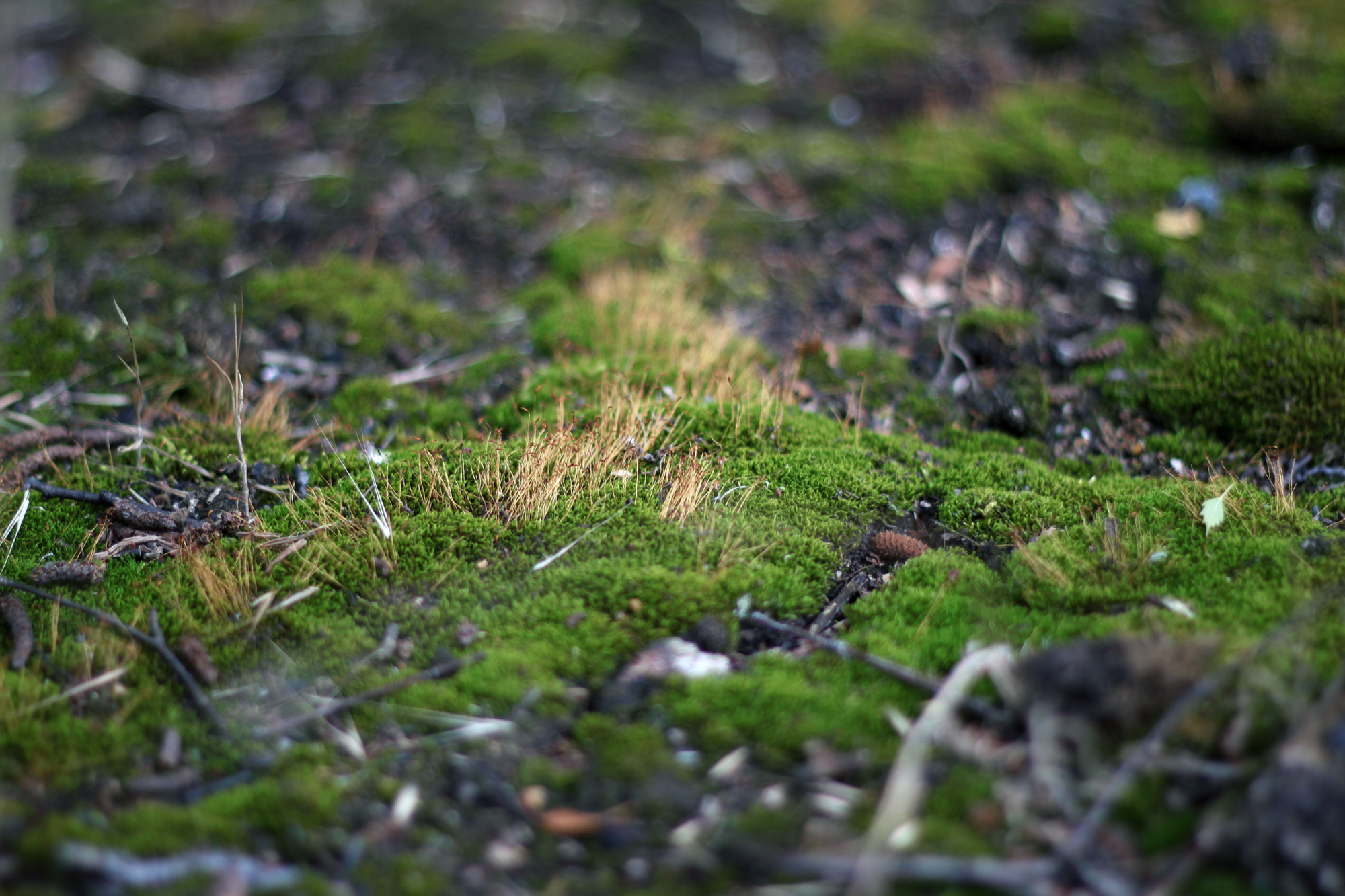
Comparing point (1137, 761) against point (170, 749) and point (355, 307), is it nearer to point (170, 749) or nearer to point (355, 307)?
point (170, 749)

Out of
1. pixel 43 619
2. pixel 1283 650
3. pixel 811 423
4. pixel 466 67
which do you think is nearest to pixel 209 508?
pixel 43 619

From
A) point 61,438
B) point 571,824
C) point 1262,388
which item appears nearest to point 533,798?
point 571,824

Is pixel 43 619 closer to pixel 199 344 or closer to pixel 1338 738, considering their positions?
pixel 199 344

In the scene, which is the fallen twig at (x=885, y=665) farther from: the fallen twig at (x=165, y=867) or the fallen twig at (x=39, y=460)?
the fallen twig at (x=39, y=460)

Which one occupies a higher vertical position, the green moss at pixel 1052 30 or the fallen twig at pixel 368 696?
the green moss at pixel 1052 30

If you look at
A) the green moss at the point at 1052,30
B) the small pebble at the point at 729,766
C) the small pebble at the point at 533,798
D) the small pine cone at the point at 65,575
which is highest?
the green moss at the point at 1052,30

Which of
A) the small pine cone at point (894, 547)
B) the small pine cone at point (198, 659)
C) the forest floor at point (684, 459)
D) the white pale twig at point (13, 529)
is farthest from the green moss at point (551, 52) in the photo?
the small pine cone at point (198, 659)

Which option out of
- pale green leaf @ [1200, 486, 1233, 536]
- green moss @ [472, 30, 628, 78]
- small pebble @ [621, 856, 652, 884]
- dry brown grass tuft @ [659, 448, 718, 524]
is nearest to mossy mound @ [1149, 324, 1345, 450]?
pale green leaf @ [1200, 486, 1233, 536]
